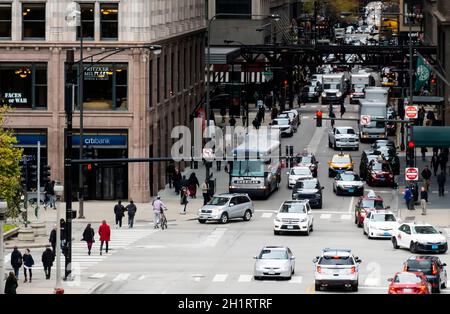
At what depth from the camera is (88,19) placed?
6581 centimetres

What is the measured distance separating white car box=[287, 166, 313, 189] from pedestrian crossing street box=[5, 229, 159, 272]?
16407mm

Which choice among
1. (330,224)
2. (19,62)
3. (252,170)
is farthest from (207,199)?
(19,62)

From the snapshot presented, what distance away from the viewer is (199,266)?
43.0 meters

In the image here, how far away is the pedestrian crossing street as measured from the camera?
44.0 m

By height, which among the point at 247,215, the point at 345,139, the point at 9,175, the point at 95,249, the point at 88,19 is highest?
the point at 88,19

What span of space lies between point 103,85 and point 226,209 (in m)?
12.2

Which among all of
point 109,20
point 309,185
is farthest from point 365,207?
point 109,20

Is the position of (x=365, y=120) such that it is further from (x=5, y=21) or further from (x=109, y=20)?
(x=5, y=21)

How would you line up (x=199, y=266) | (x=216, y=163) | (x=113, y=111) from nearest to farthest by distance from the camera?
(x=199, y=266), (x=113, y=111), (x=216, y=163)

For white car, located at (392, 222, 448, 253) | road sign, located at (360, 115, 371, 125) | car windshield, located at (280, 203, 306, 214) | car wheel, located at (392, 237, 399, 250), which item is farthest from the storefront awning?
white car, located at (392, 222, 448, 253)
